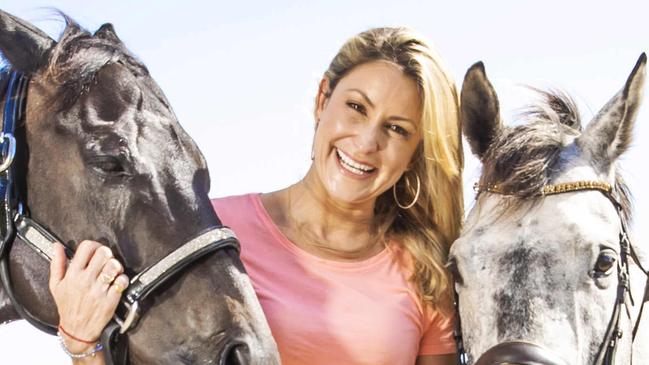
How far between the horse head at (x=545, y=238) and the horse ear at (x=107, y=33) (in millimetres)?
1429

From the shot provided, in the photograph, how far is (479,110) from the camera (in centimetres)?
376

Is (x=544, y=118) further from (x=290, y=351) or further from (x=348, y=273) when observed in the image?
(x=290, y=351)

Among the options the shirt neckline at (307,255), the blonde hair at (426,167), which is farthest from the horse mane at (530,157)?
the shirt neckline at (307,255)

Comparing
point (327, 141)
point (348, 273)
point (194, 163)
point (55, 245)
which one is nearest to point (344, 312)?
point (348, 273)

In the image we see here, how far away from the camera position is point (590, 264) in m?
3.17

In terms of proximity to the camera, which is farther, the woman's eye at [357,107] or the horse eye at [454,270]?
the woman's eye at [357,107]

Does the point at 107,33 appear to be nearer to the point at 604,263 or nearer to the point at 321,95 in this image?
the point at 321,95

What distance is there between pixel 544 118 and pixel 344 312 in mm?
1165

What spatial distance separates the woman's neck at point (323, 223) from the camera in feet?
12.9

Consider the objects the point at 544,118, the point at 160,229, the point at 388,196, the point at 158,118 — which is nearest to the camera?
the point at 160,229

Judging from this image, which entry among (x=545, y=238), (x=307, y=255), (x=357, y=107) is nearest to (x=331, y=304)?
(x=307, y=255)

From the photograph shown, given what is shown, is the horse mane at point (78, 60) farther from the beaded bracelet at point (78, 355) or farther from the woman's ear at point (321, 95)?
the woman's ear at point (321, 95)

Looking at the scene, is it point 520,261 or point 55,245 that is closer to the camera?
point 55,245

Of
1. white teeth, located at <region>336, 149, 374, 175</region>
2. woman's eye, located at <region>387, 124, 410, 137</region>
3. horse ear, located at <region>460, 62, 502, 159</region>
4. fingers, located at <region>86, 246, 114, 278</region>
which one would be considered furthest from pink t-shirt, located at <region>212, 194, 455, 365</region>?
fingers, located at <region>86, 246, 114, 278</region>
